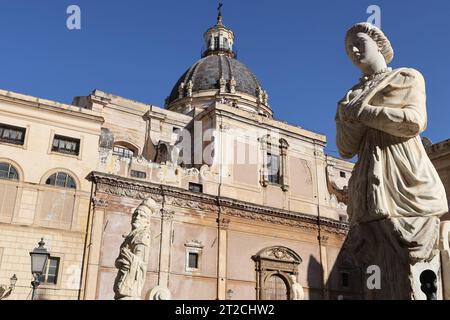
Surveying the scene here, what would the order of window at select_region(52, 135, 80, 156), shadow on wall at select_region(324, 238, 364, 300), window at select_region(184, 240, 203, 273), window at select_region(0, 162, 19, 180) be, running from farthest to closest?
1. shadow on wall at select_region(324, 238, 364, 300)
2. window at select_region(184, 240, 203, 273)
3. window at select_region(52, 135, 80, 156)
4. window at select_region(0, 162, 19, 180)

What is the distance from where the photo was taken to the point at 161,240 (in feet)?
83.5

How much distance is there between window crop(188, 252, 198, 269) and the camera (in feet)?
85.3

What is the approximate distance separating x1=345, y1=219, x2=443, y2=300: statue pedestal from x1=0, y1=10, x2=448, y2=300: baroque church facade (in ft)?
50.2

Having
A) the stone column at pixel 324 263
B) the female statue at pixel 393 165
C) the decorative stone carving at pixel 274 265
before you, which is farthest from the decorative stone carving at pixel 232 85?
the female statue at pixel 393 165

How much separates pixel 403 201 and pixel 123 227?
2256 centimetres

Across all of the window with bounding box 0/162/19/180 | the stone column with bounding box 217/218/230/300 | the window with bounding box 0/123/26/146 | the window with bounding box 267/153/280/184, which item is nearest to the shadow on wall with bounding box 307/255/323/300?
the window with bounding box 267/153/280/184

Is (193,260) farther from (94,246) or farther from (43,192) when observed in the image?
(43,192)

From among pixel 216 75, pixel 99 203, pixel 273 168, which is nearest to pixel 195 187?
pixel 99 203

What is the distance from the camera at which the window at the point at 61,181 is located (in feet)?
76.6

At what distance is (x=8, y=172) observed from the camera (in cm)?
2245

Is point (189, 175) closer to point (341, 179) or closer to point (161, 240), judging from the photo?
point (161, 240)

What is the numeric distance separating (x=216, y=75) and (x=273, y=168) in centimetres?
1752

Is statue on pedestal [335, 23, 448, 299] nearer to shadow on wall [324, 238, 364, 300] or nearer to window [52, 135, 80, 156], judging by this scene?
window [52, 135, 80, 156]
